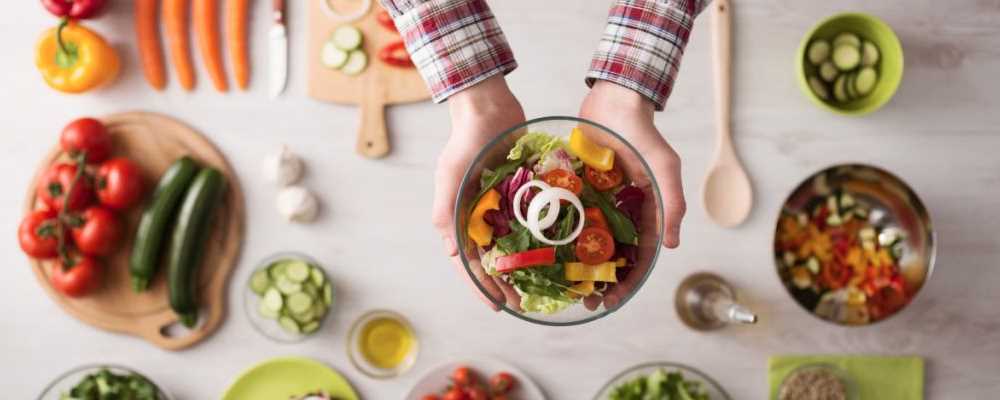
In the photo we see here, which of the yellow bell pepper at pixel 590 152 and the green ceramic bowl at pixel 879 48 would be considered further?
the green ceramic bowl at pixel 879 48

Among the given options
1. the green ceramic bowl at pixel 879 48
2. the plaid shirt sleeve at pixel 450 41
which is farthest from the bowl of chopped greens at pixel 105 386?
the green ceramic bowl at pixel 879 48

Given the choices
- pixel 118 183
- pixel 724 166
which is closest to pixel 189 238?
pixel 118 183

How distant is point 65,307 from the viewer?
1.90 m

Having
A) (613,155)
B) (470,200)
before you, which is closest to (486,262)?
(470,200)

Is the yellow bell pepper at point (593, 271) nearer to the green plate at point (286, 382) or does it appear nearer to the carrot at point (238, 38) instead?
the green plate at point (286, 382)

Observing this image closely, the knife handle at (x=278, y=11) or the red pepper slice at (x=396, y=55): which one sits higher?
the knife handle at (x=278, y=11)

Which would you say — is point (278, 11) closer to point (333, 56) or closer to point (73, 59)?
point (333, 56)

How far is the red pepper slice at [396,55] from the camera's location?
1.85m

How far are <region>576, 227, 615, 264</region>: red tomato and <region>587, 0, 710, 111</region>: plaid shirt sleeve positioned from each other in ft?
1.02

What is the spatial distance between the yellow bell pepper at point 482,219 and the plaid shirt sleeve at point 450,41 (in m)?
0.25

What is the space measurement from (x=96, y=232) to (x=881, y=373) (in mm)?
1897

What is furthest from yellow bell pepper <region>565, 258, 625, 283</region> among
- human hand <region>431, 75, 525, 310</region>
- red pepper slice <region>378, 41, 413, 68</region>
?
red pepper slice <region>378, 41, 413, 68</region>

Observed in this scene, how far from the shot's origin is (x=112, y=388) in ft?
5.99

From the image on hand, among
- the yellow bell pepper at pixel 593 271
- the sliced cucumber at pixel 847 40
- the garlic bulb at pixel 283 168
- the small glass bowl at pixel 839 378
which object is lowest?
the small glass bowl at pixel 839 378
